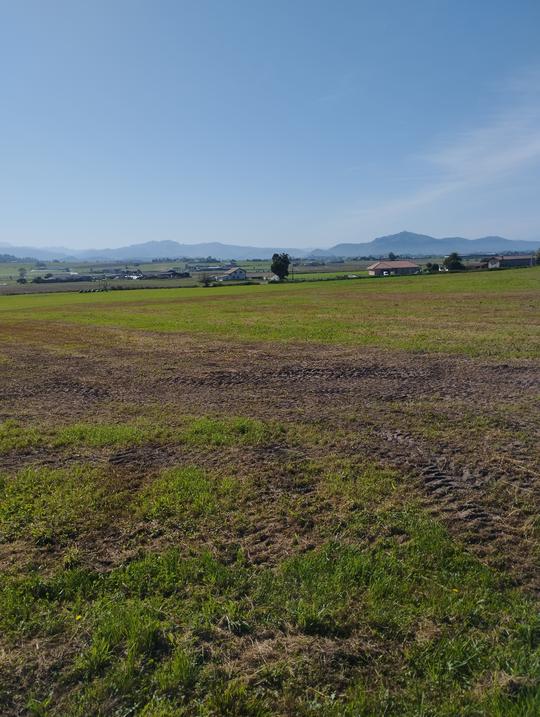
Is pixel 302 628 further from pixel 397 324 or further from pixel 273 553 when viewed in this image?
pixel 397 324

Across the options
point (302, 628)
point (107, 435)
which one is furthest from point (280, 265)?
point (302, 628)

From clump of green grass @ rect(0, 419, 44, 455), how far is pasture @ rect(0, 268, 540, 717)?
58 millimetres

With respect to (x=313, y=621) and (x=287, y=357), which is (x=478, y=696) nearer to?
(x=313, y=621)

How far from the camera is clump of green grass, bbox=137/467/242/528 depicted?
6172mm

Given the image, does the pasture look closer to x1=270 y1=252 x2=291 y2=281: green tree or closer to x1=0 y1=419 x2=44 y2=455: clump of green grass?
x1=0 y1=419 x2=44 y2=455: clump of green grass

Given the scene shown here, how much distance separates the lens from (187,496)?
21.6 ft

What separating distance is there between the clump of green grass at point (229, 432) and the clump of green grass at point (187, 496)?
1437 mm

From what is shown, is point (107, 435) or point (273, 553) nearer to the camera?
point (273, 553)

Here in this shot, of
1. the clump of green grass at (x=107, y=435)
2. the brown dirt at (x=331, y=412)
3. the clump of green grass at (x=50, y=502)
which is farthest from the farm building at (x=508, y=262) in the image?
the clump of green grass at (x=50, y=502)

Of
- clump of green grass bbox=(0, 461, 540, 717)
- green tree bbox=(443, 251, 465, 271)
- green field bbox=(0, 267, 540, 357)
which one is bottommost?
clump of green grass bbox=(0, 461, 540, 717)

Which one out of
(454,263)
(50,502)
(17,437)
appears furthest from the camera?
(454,263)

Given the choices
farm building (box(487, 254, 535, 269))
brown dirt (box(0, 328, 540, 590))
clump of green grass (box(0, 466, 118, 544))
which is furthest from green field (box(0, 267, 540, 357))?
farm building (box(487, 254, 535, 269))

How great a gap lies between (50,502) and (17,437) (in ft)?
11.5

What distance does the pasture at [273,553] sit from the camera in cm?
362
